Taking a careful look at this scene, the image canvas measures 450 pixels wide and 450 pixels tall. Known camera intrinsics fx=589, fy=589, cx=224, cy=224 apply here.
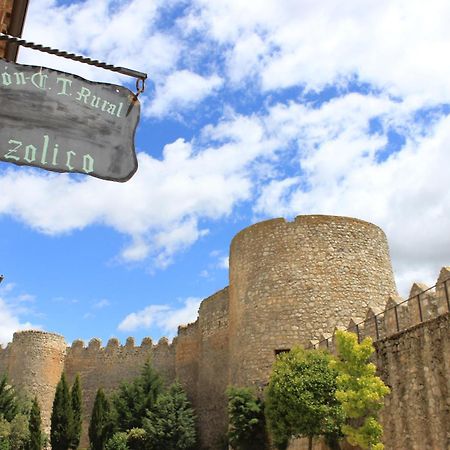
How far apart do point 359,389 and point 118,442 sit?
42.6 ft

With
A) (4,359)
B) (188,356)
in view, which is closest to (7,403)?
(4,359)

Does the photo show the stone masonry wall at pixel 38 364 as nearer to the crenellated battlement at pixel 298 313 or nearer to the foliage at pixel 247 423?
the crenellated battlement at pixel 298 313

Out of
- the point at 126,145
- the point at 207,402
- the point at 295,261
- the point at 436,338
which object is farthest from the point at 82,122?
the point at 207,402

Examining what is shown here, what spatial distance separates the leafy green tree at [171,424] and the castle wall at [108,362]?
4.44m

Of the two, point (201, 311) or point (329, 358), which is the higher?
point (201, 311)

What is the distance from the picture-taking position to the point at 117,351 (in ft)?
93.0

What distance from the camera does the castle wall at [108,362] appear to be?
1054 inches

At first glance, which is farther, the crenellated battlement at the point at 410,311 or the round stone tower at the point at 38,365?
the round stone tower at the point at 38,365

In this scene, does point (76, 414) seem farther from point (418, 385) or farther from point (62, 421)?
point (418, 385)

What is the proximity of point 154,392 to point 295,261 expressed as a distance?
9.72m

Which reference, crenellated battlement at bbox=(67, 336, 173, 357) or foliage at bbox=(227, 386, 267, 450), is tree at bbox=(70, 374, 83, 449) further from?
foliage at bbox=(227, 386, 267, 450)

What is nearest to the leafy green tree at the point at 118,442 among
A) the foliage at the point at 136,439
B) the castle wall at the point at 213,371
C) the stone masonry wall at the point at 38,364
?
the foliage at the point at 136,439

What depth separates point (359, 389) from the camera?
10.7m

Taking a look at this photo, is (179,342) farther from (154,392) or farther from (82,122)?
(82,122)
